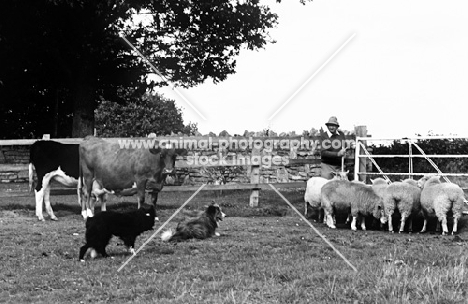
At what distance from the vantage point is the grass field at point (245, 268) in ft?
19.0

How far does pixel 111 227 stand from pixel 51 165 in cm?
626

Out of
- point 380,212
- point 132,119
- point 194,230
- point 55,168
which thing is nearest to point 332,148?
point 380,212

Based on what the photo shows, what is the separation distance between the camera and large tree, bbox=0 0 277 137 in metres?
20.4

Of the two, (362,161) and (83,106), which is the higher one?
(83,106)

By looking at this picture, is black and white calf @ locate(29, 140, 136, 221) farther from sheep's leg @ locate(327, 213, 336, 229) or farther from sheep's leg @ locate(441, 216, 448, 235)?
sheep's leg @ locate(441, 216, 448, 235)

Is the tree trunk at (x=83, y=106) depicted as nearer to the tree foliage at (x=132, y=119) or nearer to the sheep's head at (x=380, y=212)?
the sheep's head at (x=380, y=212)

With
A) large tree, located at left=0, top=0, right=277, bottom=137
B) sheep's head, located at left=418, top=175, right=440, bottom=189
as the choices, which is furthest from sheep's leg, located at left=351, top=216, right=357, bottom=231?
large tree, located at left=0, top=0, right=277, bottom=137

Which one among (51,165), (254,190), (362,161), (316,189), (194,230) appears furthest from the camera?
(254,190)

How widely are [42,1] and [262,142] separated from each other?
29.7ft

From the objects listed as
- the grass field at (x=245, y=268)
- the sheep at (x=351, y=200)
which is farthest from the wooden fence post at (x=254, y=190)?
the sheep at (x=351, y=200)

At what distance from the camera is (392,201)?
11188 mm

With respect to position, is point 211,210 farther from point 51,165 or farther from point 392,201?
point 51,165

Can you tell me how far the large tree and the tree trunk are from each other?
0.04 metres

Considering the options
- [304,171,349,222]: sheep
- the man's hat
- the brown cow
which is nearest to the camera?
[304,171,349,222]: sheep
